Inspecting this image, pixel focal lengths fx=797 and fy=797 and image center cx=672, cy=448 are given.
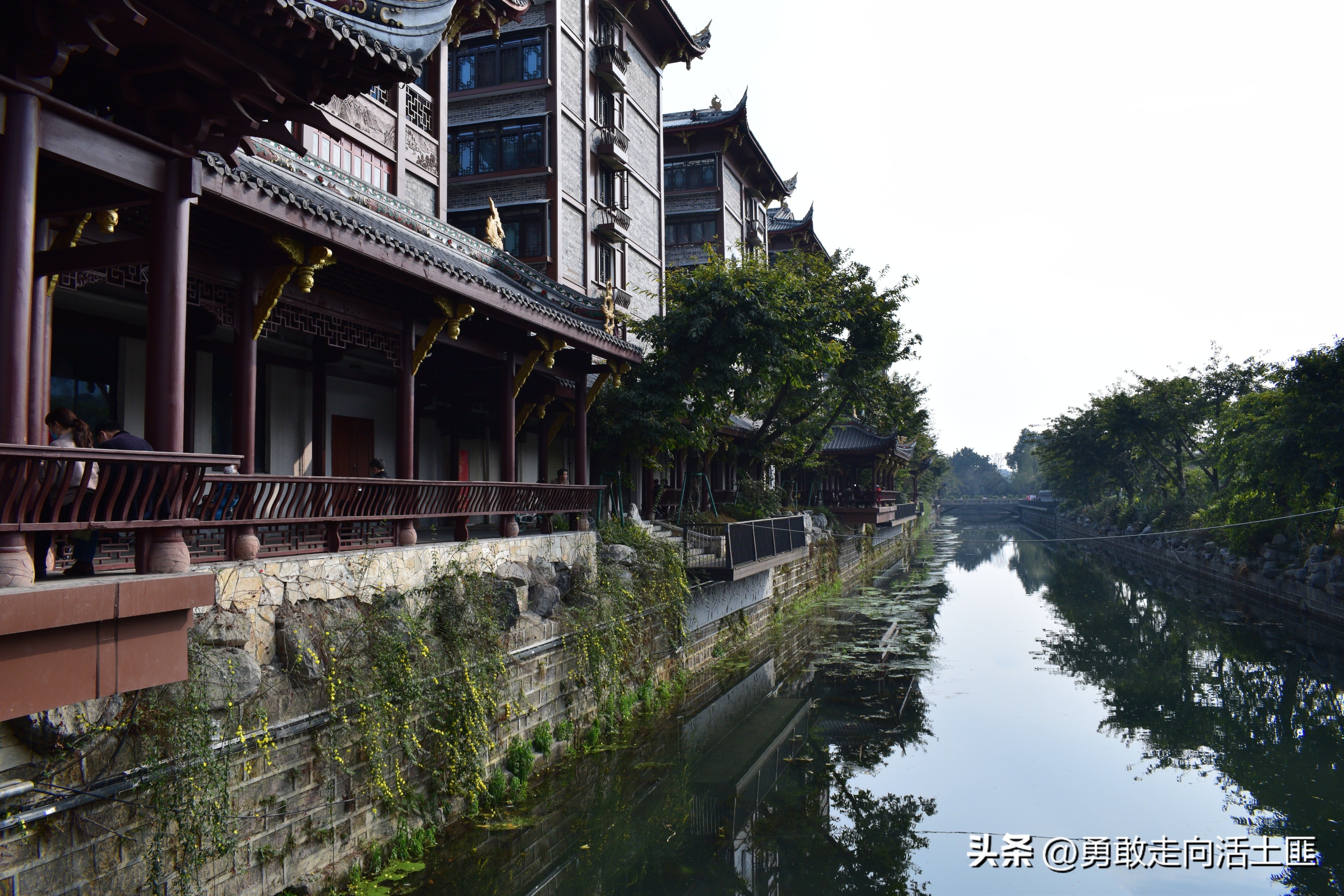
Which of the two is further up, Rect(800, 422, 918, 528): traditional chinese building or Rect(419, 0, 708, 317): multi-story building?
Rect(419, 0, 708, 317): multi-story building

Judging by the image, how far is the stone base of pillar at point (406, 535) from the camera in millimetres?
8422

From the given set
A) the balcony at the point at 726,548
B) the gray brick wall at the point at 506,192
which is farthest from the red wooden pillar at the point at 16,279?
the gray brick wall at the point at 506,192

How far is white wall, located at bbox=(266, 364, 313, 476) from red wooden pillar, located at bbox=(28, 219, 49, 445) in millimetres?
5729

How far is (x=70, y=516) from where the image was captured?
4.29 meters

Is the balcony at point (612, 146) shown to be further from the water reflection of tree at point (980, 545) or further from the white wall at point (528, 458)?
the water reflection of tree at point (980, 545)

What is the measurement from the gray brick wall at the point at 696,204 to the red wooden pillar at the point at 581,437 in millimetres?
18968

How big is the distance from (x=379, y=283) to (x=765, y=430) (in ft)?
53.1

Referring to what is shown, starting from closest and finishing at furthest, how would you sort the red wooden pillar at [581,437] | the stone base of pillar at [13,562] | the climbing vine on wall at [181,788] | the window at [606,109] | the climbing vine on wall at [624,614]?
1. the stone base of pillar at [13,562]
2. the climbing vine on wall at [181,788]
3. the climbing vine on wall at [624,614]
4. the red wooden pillar at [581,437]
5. the window at [606,109]

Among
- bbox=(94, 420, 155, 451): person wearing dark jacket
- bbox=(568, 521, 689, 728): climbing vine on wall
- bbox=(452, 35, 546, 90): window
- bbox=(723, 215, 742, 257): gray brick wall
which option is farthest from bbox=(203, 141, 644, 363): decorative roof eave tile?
bbox=(723, 215, 742, 257): gray brick wall

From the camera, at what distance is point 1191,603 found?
82.8 feet

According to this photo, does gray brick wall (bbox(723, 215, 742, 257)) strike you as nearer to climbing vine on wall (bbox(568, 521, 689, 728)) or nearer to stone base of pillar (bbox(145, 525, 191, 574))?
climbing vine on wall (bbox(568, 521, 689, 728))

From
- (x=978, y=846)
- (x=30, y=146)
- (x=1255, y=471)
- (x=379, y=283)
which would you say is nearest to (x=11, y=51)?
(x=30, y=146)

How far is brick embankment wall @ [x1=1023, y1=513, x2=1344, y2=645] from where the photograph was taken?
63.8ft

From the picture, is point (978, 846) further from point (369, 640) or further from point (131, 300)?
→ point (131, 300)
